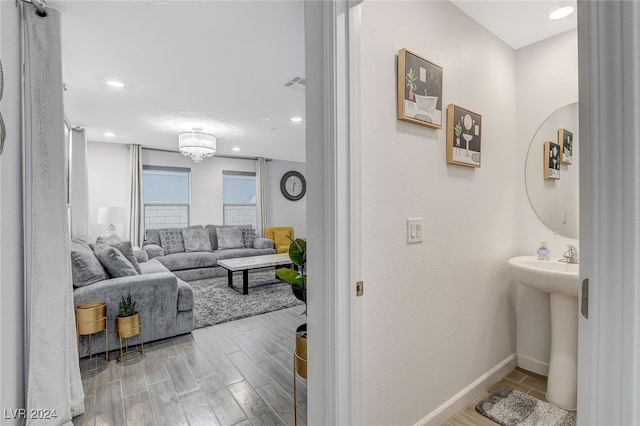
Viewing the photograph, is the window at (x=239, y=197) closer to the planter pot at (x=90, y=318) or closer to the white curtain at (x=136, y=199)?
the white curtain at (x=136, y=199)

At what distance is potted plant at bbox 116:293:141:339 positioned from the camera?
2521 mm

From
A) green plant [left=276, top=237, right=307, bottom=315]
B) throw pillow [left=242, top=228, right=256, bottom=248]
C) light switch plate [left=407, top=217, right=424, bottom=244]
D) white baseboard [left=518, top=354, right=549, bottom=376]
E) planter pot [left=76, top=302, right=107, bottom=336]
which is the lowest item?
white baseboard [left=518, top=354, right=549, bottom=376]

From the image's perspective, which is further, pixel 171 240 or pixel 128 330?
pixel 171 240

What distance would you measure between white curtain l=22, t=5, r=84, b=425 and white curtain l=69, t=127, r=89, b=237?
322 cm

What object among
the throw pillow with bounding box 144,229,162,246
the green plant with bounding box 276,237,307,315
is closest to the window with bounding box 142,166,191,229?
the throw pillow with bounding box 144,229,162,246

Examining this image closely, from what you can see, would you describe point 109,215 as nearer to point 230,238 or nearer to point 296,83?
point 230,238

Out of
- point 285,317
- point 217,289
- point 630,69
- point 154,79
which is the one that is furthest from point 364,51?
point 217,289

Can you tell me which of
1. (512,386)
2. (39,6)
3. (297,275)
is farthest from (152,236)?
(512,386)

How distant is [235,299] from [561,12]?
14.2ft

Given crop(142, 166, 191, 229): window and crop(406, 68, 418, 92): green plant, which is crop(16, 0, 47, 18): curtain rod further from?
crop(142, 166, 191, 229): window

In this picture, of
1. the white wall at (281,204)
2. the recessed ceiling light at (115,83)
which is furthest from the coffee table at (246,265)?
the recessed ceiling light at (115,83)

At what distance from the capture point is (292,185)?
7.91 metres

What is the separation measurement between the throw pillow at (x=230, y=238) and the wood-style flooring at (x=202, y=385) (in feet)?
11.2

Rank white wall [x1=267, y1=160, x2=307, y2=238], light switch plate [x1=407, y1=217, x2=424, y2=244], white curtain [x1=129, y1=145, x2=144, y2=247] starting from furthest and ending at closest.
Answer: white wall [x1=267, y1=160, x2=307, y2=238] → white curtain [x1=129, y1=145, x2=144, y2=247] → light switch plate [x1=407, y1=217, x2=424, y2=244]
